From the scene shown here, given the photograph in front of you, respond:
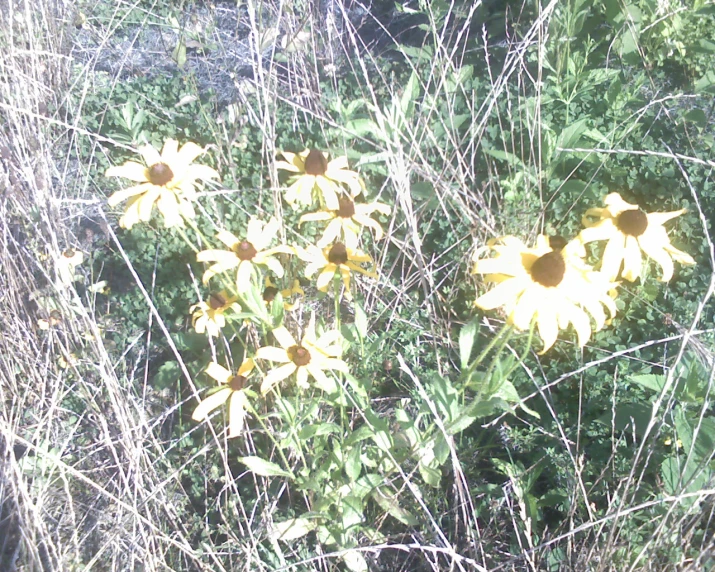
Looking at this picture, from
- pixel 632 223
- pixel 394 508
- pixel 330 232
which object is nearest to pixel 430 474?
pixel 394 508

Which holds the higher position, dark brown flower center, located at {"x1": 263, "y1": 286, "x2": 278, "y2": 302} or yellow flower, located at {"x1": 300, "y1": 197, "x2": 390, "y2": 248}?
yellow flower, located at {"x1": 300, "y1": 197, "x2": 390, "y2": 248}

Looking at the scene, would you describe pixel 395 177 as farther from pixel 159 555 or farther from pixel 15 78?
pixel 15 78

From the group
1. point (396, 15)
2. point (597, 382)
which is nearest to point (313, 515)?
point (597, 382)

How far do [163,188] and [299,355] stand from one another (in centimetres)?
43

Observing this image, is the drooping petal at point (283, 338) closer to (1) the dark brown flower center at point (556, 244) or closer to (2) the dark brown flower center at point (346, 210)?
(2) the dark brown flower center at point (346, 210)

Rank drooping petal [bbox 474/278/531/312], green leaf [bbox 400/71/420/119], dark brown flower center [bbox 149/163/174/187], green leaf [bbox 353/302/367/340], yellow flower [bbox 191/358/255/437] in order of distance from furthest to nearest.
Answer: green leaf [bbox 400/71/420/119] → green leaf [bbox 353/302/367/340] → yellow flower [bbox 191/358/255/437] → dark brown flower center [bbox 149/163/174/187] → drooping petal [bbox 474/278/531/312]

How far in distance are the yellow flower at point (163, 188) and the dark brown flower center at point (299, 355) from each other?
35cm

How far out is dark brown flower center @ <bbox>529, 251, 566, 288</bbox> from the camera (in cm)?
99

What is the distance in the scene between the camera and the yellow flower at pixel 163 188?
1200 millimetres

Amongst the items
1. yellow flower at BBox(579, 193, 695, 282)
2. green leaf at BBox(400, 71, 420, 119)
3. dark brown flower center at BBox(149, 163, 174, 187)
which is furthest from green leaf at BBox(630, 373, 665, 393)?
dark brown flower center at BBox(149, 163, 174, 187)

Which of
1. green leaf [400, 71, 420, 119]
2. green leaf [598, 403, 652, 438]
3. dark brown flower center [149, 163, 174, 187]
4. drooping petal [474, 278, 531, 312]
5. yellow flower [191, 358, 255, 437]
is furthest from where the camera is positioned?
green leaf [400, 71, 420, 119]

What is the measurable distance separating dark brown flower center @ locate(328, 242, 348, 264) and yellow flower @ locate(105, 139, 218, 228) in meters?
0.30

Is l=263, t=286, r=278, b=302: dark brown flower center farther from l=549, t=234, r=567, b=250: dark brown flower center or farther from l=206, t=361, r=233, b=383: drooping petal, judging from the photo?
l=549, t=234, r=567, b=250: dark brown flower center

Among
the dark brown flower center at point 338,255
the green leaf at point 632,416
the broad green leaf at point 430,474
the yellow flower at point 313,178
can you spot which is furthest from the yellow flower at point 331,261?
the green leaf at point 632,416
